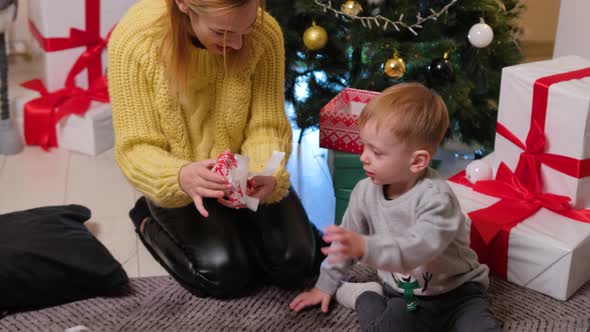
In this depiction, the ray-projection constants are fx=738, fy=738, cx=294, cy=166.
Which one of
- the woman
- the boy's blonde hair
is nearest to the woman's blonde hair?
the woman

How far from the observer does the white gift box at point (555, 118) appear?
151 cm

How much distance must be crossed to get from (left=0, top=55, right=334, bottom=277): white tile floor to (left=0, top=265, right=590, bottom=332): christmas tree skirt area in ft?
0.51

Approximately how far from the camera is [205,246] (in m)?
1.52

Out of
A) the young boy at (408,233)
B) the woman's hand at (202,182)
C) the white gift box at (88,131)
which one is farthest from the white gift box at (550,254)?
the white gift box at (88,131)

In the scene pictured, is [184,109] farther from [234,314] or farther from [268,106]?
[234,314]

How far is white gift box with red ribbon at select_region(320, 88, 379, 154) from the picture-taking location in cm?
173

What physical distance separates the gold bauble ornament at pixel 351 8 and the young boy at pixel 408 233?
0.58m

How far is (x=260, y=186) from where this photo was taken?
1.42 meters

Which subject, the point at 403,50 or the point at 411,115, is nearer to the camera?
the point at 411,115

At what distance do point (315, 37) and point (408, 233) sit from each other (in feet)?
2.57

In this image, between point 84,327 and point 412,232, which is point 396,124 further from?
point 84,327

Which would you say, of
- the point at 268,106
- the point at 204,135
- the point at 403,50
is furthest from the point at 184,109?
the point at 403,50

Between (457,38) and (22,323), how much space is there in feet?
4.06

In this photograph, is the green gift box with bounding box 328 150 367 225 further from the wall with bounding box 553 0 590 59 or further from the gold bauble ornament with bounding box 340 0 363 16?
the wall with bounding box 553 0 590 59
